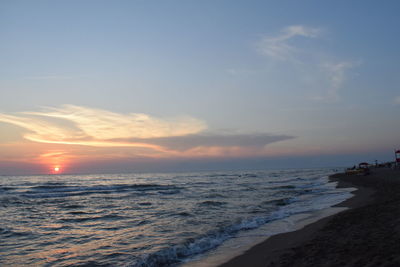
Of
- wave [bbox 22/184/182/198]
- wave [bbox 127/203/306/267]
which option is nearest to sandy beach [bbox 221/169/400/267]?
wave [bbox 127/203/306/267]

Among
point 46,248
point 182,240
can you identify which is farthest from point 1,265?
point 182,240

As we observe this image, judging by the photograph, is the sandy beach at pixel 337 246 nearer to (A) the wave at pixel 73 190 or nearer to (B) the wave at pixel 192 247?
(B) the wave at pixel 192 247

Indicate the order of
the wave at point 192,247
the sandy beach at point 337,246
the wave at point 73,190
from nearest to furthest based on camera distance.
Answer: the sandy beach at point 337,246 < the wave at point 192,247 < the wave at point 73,190

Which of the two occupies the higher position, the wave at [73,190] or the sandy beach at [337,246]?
the sandy beach at [337,246]

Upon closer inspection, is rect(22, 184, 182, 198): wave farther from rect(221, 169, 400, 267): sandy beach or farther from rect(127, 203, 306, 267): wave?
rect(221, 169, 400, 267): sandy beach

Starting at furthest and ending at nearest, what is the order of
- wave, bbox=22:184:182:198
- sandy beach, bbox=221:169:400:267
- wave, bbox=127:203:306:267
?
wave, bbox=22:184:182:198 < wave, bbox=127:203:306:267 < sandy beach, bbox=221:169:400:267

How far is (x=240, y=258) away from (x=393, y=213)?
621cm

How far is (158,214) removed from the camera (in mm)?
16844

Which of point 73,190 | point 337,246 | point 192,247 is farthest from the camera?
point 73,190

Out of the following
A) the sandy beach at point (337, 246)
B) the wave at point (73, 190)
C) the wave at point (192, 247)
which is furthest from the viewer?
the wave at point (73, 190)

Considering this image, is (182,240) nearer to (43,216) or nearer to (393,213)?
(393,213)

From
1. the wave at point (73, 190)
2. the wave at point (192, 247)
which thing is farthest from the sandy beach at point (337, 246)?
the wave at point (73, 190)

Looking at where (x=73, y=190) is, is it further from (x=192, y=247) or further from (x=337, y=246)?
(x=337, y=246)

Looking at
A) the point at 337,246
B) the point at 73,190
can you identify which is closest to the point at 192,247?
the point at 337,246
